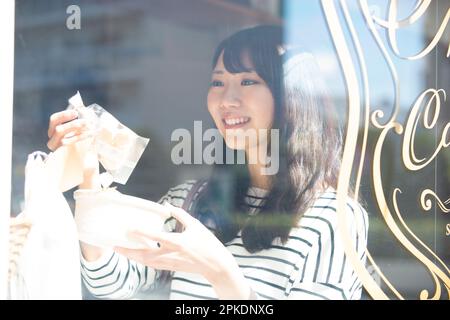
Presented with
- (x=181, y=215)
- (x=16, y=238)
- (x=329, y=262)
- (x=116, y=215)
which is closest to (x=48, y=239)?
(x=16, y=238)

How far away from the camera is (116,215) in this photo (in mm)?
2742

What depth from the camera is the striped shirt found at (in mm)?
2703

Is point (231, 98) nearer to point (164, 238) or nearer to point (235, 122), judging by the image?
point (235, 122)

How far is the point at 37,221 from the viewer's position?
2.78 metres

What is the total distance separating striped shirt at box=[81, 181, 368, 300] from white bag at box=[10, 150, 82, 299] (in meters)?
0.08

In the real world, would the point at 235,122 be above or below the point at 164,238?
above

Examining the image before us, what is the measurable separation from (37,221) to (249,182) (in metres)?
0.88

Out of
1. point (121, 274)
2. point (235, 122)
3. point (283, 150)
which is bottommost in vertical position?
point (121, 274)

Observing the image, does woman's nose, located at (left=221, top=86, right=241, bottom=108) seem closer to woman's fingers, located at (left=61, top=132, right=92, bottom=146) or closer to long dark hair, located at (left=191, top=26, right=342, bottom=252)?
long dark hair, located at (left=191, top=26, right=342, bottom=252)

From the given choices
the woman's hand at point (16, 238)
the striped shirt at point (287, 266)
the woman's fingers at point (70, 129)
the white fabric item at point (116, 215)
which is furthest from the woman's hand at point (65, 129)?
the striped shirt at point (287, 266)

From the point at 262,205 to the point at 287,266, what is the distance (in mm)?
260

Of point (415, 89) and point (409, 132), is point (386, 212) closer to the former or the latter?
point (409, 132)

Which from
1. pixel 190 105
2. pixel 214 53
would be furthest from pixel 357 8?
pixel 190 105

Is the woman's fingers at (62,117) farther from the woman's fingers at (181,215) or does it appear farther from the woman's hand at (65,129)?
the woman's fingers at (181,215)
